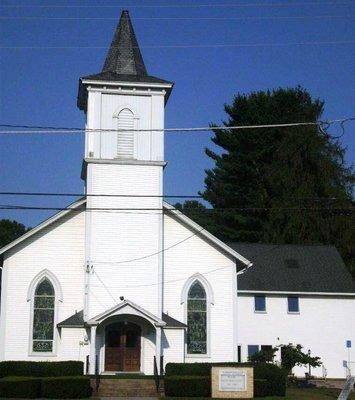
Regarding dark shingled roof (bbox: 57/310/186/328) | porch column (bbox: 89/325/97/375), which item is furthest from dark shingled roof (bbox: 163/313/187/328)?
porch column (bbox: 89/325/97/375)

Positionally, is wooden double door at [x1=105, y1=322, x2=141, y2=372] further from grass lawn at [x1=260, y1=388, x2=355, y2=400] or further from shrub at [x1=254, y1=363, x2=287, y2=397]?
grass lawn at [x1=260, y1=388, x2=355, y2=400]

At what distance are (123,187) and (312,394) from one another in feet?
42.3

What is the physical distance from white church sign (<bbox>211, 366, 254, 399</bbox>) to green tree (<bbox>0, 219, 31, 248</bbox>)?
5910 cm

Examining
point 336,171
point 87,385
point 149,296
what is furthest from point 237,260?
point 336,171

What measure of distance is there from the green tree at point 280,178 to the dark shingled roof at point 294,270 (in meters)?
12.8

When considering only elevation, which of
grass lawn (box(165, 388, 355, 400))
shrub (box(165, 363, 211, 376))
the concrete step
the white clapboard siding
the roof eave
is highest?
the roof eave

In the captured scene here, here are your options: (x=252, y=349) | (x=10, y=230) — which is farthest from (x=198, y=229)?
(x=10, y=230)

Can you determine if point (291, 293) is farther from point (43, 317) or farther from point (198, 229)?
point (43, 317)

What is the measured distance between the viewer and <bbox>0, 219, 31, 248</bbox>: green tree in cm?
8612

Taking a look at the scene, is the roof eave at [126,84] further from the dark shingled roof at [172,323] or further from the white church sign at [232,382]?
the white church sign at [232,382]

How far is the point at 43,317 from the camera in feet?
121

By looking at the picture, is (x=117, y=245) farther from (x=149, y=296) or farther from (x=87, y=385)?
(x=87, y=385)

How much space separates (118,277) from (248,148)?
40757 millimetres

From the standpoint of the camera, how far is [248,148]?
75188 mm
